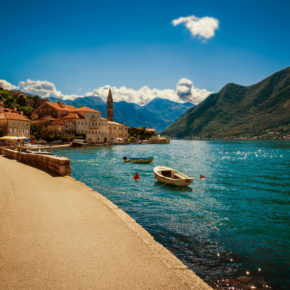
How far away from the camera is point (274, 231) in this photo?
10.5 metres

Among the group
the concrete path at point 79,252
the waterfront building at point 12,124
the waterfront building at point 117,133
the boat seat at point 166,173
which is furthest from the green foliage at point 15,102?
the concrete path at point 79,252

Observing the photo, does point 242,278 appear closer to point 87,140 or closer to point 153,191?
point 153,191

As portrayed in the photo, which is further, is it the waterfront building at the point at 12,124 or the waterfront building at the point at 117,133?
the waterfront building at the point at 117,133

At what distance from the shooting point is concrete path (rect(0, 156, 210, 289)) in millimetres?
4070

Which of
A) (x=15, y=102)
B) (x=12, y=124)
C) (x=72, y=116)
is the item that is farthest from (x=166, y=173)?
(x=15, y=102)

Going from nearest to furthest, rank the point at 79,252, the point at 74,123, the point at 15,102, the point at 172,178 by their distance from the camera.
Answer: the point at 79,252 → the point at 172,178 → the point at 74,123 → the point at 15,102

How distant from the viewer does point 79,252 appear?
16.4ft

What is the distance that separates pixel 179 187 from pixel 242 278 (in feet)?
45.8

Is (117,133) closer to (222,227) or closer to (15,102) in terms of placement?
(15,102)

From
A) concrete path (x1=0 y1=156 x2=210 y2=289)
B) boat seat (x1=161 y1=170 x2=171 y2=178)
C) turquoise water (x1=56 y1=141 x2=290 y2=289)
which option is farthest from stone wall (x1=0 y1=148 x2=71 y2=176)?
boat seat (x1=161 y1=170 x2=171 y2=178)

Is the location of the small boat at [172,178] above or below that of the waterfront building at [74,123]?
below

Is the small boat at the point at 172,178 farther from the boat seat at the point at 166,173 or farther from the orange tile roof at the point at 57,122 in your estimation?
the orange tile roof at the point at 57,122

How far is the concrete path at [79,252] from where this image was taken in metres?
4.07

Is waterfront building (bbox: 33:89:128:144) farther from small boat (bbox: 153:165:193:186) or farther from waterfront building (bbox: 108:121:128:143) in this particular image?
small boat (bbox: 153:165:193:186)
